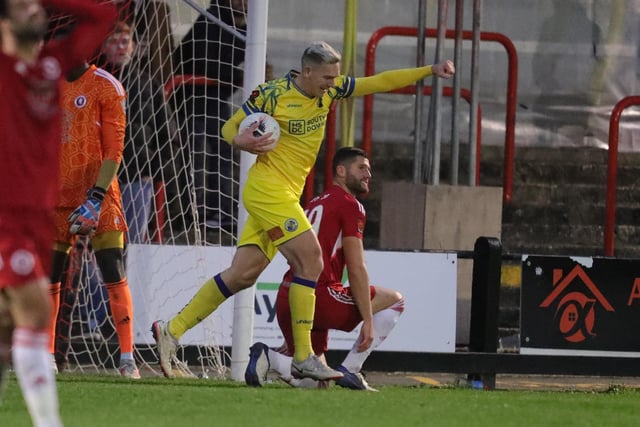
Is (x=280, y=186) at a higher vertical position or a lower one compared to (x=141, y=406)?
higher

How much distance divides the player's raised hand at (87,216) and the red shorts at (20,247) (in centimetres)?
308

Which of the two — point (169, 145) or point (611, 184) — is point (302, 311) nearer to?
point (169, 145)

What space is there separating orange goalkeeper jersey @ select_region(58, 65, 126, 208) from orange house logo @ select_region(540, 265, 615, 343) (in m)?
3.11

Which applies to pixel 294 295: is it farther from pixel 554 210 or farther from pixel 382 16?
pixel 382 16

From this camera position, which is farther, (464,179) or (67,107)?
(464,179)

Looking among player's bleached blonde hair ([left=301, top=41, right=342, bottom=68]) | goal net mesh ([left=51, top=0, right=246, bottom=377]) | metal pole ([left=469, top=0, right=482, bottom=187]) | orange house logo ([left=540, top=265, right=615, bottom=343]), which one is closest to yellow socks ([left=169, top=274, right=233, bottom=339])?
player's bleached blonde hair ([left=301, top=41, right=342, bottom=68])

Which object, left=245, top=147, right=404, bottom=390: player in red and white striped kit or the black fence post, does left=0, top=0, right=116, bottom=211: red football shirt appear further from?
the black fence post

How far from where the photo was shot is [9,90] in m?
5.62

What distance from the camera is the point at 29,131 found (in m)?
5.65

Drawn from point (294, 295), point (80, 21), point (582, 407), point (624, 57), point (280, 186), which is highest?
point (624, 57)

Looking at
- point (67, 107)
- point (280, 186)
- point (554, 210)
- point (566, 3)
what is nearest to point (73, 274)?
point (67, 107)

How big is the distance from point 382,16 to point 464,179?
6.94ft

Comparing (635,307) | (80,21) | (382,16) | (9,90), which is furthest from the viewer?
(382,16)

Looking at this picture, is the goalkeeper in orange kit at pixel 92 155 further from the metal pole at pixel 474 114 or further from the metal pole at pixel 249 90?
the metal pole at pixel 474 114
